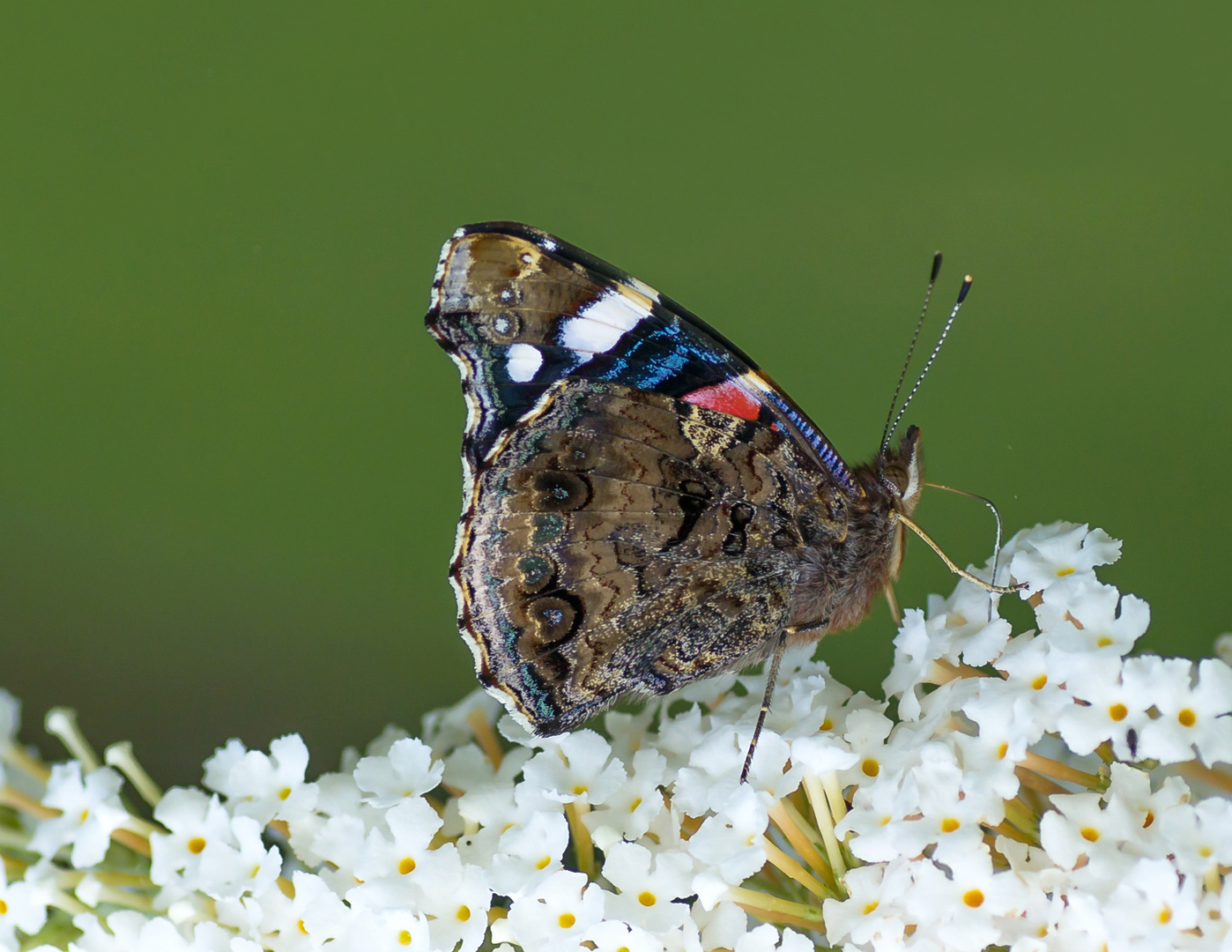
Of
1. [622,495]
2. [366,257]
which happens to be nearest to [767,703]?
[622,495]

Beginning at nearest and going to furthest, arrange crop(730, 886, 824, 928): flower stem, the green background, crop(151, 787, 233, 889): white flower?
crop(730, 886, 824, 928): flower stem
crop(151, 787, 233, 889): white flower
the green background

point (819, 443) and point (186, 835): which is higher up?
point (819, 443)

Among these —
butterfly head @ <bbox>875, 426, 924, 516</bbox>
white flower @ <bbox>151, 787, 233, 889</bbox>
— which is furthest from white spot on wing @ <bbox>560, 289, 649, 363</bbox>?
white flower @ <bbox>151, 787, 233, 889</bbox>

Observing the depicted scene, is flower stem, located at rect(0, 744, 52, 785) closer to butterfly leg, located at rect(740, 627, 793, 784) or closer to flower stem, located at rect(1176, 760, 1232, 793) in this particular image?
butterfly leg, located at rect(740, 627, 793, 784)

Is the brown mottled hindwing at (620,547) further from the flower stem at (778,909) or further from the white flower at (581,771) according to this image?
the flower stem at (778,909)

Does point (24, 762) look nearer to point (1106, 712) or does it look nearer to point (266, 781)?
point (266, 781)

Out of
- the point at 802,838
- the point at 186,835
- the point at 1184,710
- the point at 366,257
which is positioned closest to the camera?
the point at 1184,710

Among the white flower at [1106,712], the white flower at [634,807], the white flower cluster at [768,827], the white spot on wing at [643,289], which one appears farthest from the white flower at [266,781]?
the white flower at [1106,712]
